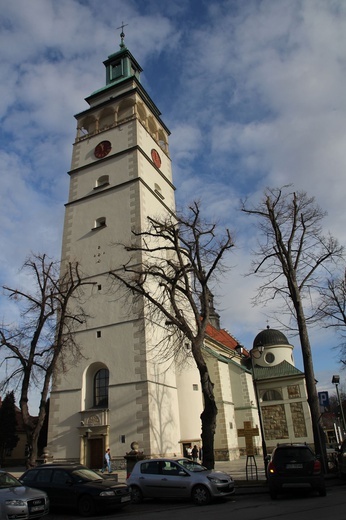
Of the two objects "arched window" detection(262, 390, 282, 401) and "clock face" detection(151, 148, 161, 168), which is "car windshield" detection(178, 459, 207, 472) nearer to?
"clock face" detection(151, 148, 161, 168)

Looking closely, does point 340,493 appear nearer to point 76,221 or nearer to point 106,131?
point 76,221

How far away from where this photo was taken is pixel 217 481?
1115cm

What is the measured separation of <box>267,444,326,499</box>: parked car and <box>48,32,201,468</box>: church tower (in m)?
9.29

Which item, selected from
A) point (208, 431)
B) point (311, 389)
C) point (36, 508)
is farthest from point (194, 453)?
point (36, 508)

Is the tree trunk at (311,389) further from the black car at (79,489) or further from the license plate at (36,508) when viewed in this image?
the license plate at (36,508)

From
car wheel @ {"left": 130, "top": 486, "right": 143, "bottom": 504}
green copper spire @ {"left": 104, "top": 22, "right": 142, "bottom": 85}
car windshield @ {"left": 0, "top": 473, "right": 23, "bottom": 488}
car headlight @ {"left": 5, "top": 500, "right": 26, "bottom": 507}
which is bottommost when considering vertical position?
car wheel @ {"left": 130, "top": 486, "right": 143, "bottom": 504}

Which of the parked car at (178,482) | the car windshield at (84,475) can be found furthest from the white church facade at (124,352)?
the car windshield at (84,475)

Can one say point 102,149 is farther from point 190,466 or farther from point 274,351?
point 274,351

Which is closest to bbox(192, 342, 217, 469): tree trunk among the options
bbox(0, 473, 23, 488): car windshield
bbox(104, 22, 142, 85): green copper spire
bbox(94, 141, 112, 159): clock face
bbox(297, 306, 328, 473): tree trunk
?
bbox(297, 306, 328, 473): tree trunk

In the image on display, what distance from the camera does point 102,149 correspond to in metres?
29.1

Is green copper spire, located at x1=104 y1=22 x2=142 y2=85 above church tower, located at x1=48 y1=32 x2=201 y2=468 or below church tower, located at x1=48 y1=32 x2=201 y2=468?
above

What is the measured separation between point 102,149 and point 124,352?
15251 millimetres

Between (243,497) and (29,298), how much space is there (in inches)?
498

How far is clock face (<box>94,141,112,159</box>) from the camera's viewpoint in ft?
94.3
